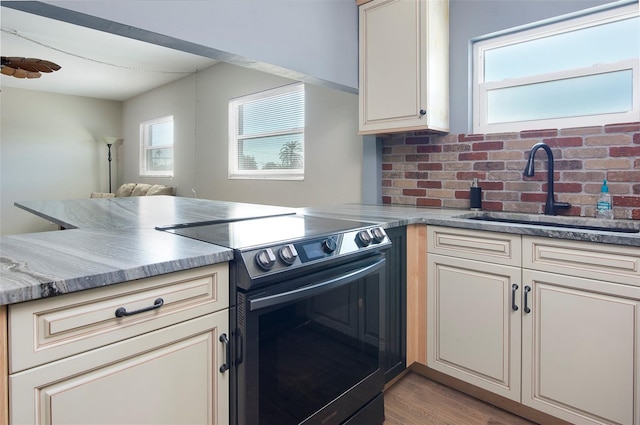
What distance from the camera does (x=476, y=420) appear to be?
1711 millimetres

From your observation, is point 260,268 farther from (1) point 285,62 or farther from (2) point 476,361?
(1) point 285,62

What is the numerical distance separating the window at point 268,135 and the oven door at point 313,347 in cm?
232

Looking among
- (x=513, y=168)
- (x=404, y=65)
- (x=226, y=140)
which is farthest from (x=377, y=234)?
(x=226, y=140)

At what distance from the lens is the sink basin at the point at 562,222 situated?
177 centimetres

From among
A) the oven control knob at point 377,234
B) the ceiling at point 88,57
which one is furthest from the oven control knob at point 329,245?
the ceiling at point 88,57

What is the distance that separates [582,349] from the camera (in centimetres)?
150

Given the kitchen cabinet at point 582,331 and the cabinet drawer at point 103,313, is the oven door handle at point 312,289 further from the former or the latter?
the kitchen cabinet at point 582,331

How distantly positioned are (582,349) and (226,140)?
4.10 meters

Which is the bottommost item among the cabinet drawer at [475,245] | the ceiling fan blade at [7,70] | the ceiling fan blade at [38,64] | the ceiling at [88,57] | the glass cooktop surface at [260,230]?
the cabinet drawer at [475,245]

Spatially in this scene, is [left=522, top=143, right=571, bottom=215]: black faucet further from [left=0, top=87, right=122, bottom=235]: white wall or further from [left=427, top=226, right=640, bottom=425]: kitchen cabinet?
[left=0, top=87, right=122, bottom=235]: white wall

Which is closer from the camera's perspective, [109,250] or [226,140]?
[109,250]

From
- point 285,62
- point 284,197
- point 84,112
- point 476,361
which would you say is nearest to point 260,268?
point 476,361

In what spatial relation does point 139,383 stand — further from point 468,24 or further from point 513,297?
point 468,24

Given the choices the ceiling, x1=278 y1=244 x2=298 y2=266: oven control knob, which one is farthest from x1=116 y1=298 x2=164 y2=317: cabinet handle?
the ceiling
